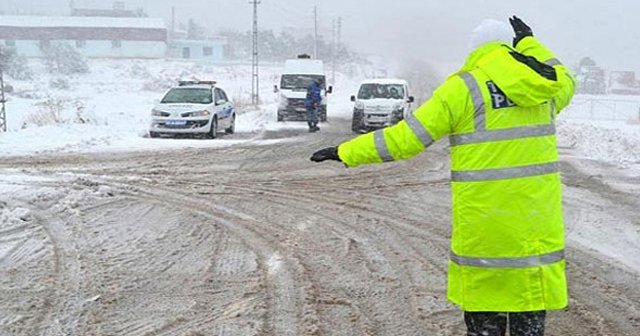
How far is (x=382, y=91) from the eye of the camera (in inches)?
1030

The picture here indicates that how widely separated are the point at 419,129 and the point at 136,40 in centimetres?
10262

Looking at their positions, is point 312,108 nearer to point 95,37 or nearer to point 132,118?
point 132,118

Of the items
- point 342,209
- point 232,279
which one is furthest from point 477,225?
point 342,209

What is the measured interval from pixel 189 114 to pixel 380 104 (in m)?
7.11

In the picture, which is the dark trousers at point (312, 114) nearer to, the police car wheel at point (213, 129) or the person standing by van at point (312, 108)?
the person standing by van at point (312, 108)

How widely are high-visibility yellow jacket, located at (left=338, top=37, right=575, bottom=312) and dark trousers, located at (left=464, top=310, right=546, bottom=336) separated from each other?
90 mm

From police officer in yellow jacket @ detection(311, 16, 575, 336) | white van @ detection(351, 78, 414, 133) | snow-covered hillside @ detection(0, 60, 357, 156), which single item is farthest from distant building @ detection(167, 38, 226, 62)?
police officer in yellow jacket @ detection(311, 16, 575, 336)

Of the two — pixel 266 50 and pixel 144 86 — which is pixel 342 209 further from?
A: pixel 266 50

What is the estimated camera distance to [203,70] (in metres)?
82.8

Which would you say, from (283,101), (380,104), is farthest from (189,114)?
(283,101)

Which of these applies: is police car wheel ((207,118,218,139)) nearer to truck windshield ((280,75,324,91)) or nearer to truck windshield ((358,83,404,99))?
truck windshield ((358,83,404,99))

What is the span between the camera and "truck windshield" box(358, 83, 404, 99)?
2597 cm

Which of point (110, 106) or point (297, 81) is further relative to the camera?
point (110, 106)

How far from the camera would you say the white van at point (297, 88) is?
29.4 meters
